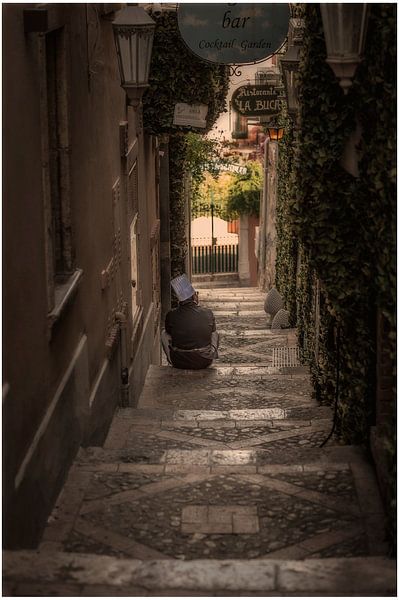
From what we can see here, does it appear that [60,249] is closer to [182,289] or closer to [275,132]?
[182,289]

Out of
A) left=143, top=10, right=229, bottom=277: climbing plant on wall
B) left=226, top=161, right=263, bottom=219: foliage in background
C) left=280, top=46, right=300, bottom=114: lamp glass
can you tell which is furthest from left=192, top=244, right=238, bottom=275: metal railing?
left=280, top=46, right=300, bottom=114: lamp glass

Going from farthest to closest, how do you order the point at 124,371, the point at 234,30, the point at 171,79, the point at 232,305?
the point at 232,305 < the point at 171,79 < the point at 124,371 < the point at 234,30

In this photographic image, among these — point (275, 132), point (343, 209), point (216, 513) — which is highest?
point (275, 132)

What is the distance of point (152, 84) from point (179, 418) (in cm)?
467

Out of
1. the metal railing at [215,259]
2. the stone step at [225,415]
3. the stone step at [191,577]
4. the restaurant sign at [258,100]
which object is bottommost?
the metal railing at [215,259]

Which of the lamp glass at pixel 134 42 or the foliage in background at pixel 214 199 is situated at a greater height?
the lamp glass at pixel 134 42

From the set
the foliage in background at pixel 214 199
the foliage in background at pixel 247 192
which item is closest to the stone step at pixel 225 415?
the foliage in background at pixel 247 192

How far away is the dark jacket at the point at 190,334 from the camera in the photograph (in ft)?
43.8

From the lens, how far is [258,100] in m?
16.2

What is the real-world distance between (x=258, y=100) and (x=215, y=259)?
18337 millimetres

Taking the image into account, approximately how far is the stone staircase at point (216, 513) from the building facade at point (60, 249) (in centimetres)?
28

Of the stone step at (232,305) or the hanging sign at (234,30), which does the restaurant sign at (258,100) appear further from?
the stone step at (232,305)

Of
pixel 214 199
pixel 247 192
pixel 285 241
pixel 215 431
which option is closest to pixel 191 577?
pixel 215 431

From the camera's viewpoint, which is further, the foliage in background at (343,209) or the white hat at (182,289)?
the white hat at (182,289)
